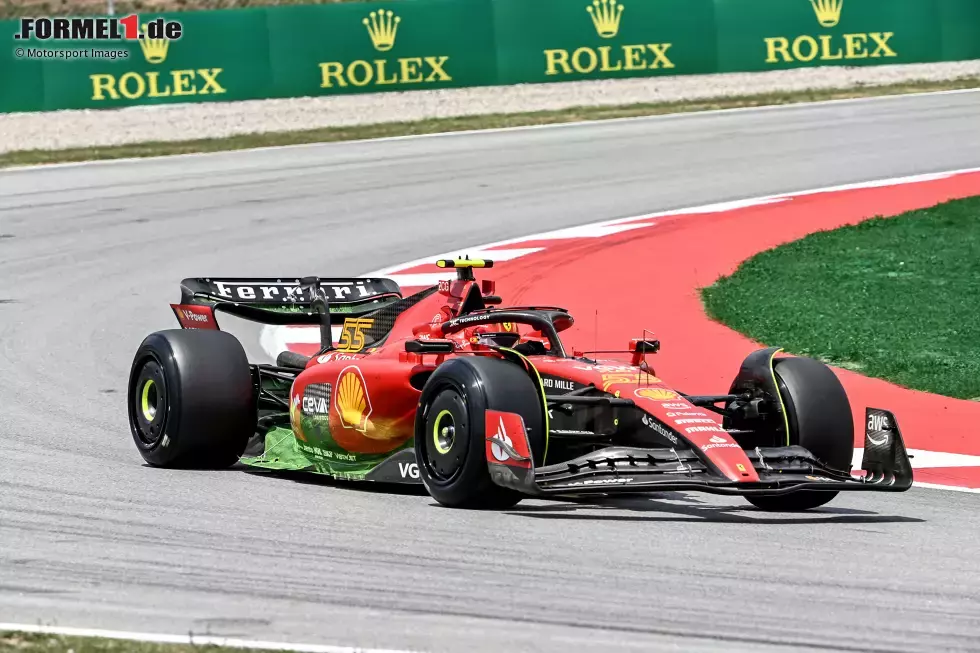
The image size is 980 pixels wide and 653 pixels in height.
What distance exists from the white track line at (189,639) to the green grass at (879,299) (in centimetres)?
728

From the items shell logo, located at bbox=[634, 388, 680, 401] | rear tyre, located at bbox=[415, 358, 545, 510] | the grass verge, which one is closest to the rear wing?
rear tyre, located at bbox=[415, 358, 545, 510]

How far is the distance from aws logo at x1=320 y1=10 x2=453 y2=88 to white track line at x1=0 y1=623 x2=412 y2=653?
72.2 ft

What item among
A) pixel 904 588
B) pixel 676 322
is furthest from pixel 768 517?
pixel 676 322

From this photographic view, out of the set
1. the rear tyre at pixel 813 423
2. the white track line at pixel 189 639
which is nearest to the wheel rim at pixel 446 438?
the rear tyre at pixel 813 423

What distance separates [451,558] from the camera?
23.9 ft

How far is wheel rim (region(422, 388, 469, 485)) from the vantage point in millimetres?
8383

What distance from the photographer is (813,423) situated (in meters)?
8.94

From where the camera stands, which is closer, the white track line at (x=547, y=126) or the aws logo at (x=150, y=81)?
the white track line at (x=547, y=126)

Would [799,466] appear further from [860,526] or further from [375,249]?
[375,249]

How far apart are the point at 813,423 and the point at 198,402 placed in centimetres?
358

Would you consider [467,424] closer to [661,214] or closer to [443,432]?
[443,432]

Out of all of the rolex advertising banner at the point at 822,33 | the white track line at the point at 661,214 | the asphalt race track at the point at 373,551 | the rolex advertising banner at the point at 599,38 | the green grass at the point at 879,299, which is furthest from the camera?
the rolex advertising banner at the point at 822,33

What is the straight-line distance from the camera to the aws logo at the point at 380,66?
27281mm

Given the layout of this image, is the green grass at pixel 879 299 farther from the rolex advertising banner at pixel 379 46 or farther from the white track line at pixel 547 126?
the rolex advertising banner at pixel 379 46
